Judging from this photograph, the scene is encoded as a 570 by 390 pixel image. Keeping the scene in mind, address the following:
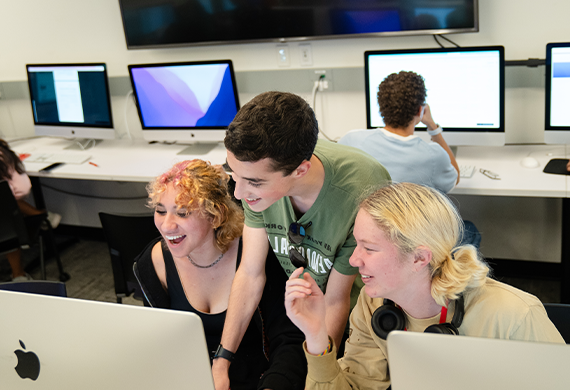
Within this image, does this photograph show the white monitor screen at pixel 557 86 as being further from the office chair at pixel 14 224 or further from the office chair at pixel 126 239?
the office chair at pixel 14 224

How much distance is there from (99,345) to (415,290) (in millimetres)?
648

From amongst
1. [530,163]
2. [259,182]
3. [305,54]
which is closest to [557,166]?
[530,163]

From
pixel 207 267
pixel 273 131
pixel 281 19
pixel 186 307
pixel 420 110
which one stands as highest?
pixel 281 19

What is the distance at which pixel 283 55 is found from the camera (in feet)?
9.76

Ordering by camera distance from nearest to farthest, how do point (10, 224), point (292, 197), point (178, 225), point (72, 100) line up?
point (292, 197)
point (178, 225)
point (10, 224)
point (72, 100)

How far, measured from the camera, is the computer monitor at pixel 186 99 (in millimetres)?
2877

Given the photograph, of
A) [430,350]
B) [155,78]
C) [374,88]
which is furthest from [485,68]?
[430,350]

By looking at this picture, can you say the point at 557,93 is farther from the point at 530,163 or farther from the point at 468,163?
the point at 468,163

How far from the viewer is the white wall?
250cm

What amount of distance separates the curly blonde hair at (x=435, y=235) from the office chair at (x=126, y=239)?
1.15 metres

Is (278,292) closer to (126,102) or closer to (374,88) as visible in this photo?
(374,88)

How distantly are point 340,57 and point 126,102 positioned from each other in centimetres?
148

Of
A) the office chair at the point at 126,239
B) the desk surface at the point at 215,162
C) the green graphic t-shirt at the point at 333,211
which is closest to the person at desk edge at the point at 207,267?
the green graphic t-shirt at the point at 333,211

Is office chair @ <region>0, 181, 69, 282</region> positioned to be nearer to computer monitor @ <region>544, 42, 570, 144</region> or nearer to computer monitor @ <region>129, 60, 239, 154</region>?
computer monitor @ <region>129, 60, 239, 154</region>
